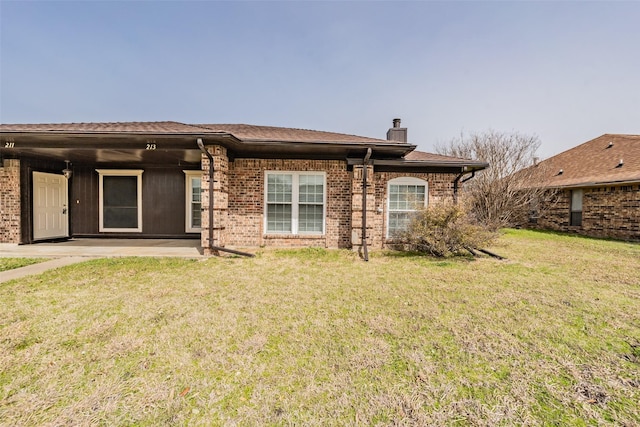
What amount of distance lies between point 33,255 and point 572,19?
51.1ft

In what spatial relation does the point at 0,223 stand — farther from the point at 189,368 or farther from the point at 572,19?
the point at 572,19

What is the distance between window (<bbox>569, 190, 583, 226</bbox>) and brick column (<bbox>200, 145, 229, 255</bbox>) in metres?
16.4

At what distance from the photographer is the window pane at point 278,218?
836 cm

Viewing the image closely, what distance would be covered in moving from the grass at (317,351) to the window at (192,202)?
5.15 m

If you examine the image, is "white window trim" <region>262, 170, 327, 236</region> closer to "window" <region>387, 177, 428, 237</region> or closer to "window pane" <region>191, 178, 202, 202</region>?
"window" <region>387, 177, 428, 237</region>

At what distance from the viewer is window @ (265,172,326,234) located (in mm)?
8312

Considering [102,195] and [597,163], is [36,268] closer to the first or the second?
[102,195]

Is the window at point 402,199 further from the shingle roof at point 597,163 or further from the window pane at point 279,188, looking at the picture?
the shingle roof at point 597,163

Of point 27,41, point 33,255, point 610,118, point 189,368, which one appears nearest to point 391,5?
point 189,368

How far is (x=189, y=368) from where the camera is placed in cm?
240

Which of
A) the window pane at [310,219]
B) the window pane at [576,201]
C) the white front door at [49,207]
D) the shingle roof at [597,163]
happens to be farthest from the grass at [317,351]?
the window pane at [576,201]

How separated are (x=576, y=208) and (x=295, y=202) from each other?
570 inches

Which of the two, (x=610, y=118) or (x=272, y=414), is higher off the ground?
(x=610, y=118)

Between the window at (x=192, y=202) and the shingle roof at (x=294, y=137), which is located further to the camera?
the window at (x=192, y=202)
